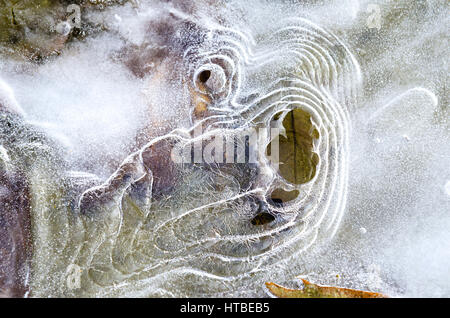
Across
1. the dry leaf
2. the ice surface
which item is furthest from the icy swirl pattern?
the dry leaf

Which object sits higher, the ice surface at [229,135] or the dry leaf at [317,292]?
the ice surface at [229,135]

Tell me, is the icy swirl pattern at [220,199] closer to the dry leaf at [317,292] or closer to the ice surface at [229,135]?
the ice surface at [229,135]

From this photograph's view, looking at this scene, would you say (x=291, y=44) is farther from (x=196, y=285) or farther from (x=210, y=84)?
(x=196, y=285)

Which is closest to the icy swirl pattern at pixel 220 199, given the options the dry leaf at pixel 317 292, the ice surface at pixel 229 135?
the ice surface at pixel 229 135

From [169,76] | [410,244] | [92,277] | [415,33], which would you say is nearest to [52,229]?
[92,277]

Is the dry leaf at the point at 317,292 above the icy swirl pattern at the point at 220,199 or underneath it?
underneath

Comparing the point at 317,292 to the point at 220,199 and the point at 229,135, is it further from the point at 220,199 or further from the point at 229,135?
the point at 229,135
